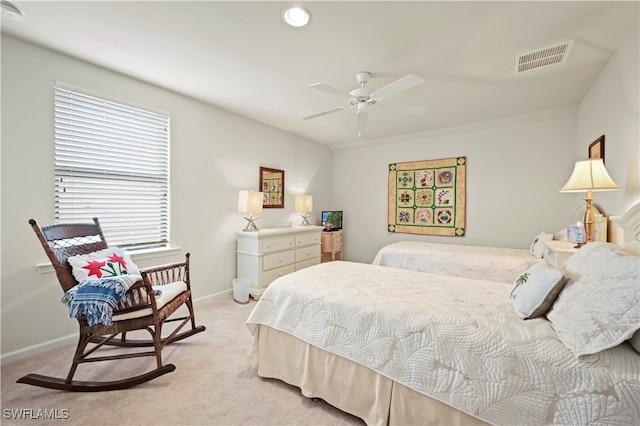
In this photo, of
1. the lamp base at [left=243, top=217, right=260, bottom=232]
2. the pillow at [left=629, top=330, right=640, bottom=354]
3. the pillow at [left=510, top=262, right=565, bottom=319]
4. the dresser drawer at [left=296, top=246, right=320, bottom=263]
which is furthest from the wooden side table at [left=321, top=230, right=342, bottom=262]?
the pillow at [left=629, top=330, right=640, bottom=354]

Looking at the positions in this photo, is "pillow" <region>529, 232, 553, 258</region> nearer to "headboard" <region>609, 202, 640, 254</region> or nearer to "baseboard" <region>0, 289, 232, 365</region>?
"headboard" <region>609, 202, 640, 254</region>

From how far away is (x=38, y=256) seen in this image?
217cm

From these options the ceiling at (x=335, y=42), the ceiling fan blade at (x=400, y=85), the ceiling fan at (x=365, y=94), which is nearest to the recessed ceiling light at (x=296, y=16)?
the ceiling at (x=335, y=42)

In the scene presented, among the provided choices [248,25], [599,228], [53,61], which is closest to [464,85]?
[599,228]

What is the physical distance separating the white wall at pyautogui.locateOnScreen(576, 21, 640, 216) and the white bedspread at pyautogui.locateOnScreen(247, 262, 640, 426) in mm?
1224

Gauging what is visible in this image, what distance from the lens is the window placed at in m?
2.33

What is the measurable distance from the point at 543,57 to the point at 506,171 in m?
2.05

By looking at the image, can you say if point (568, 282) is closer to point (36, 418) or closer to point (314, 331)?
point (314, 331)

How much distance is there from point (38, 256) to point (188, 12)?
2.26 m

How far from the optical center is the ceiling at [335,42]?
5.77 feet

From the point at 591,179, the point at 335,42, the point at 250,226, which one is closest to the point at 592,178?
the point at 591,179

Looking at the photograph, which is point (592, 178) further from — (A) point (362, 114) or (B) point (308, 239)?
(B) point (308, 239)

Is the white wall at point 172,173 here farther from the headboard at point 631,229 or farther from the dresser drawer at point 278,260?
the headboard at point 631,229

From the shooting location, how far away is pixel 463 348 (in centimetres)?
124
